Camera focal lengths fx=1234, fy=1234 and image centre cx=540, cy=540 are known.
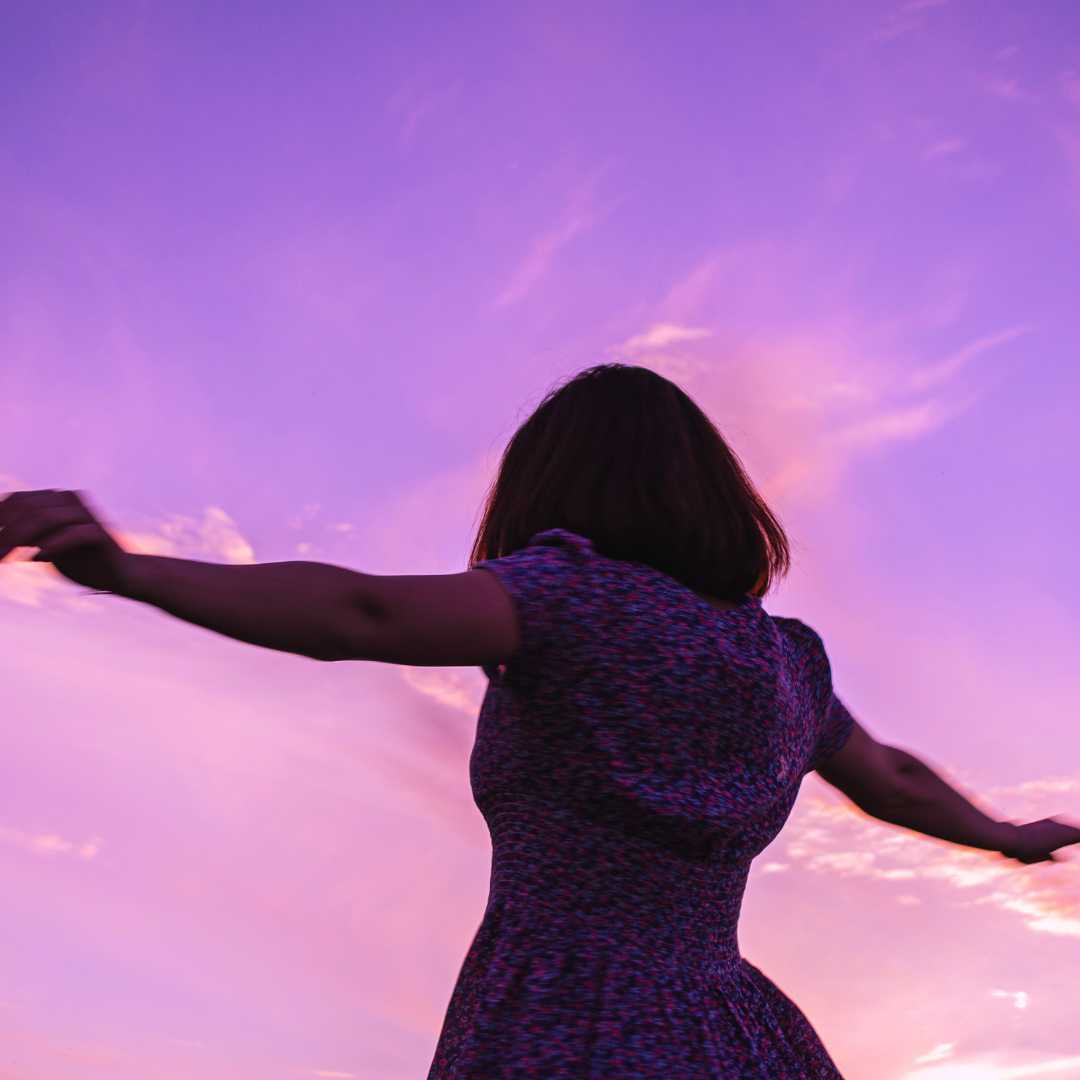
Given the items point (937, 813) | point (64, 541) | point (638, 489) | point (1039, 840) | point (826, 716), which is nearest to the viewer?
point (64, 541)

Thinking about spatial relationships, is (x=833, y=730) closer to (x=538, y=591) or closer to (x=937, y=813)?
(x=937, y=813)

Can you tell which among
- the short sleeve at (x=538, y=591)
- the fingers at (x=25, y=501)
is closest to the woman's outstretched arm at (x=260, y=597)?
the fingers at (x=25, y=501)

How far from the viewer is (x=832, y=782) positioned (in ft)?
10.2

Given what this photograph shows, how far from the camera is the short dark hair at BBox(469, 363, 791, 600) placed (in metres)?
2.34

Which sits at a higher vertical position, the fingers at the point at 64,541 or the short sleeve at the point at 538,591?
the short sleeve at the point at 538,591

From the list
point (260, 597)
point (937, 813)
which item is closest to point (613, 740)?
point (260, 597)

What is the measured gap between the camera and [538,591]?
2.06 meters

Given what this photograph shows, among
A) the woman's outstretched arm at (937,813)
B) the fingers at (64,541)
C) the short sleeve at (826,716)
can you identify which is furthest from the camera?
the woman's outstretched arm at (937,813)

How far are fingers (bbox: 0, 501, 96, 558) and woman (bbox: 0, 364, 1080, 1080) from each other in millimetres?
281

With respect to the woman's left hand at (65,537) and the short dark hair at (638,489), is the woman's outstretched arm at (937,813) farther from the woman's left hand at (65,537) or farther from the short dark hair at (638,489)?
the woman's left hand at (65,537)

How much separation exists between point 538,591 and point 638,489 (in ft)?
1.33

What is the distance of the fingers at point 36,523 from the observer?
1.66 meters

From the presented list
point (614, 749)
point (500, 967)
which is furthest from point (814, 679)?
point (500, 967)

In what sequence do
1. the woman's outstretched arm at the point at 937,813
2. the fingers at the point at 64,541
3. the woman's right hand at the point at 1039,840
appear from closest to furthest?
the fingers at the point at 64,541, the woman's outstretched arm at the point at 937,813, the woman's right hand at the point at 1039,840
